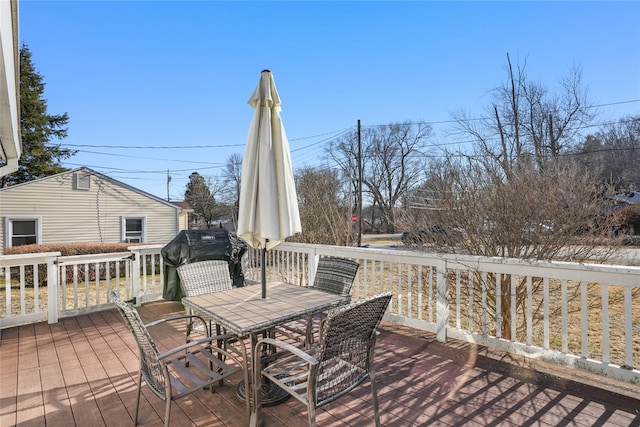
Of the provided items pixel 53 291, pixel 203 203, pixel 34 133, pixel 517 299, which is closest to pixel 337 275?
pixel 517 299

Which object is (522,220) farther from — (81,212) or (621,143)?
(81,212)

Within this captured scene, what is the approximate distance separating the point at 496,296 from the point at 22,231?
638 inches

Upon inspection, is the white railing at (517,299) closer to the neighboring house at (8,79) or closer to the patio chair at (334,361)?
the patio chair at (334,361)

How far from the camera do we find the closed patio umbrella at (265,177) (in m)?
2.63

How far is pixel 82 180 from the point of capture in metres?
13.6

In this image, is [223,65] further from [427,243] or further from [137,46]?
[427,243]

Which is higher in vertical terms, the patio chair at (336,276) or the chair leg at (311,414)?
the patio chair at (336,276)

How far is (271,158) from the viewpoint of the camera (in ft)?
8.77

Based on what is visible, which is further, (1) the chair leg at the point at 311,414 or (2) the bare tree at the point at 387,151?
(2) the bare tree at the point at 387,151

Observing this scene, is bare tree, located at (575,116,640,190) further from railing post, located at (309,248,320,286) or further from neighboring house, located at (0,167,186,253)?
neighboring house, located at (0,167,186,253)

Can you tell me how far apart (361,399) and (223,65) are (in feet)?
32.3

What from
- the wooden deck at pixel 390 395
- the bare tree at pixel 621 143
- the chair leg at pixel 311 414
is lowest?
the wooden deck at pixel 390 395

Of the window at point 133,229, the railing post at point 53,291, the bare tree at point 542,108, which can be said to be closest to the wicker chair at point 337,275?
the railing post at point 53,291

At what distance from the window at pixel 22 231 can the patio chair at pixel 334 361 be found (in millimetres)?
14985
